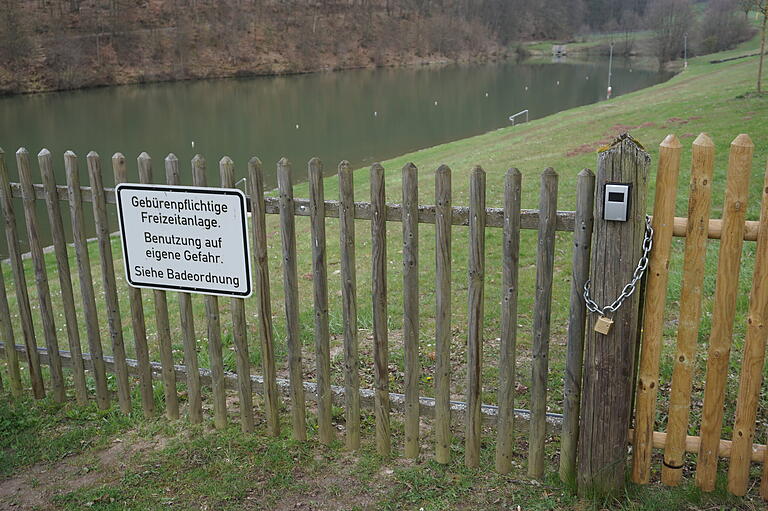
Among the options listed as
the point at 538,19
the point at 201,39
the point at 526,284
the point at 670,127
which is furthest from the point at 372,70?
the point at 526,284

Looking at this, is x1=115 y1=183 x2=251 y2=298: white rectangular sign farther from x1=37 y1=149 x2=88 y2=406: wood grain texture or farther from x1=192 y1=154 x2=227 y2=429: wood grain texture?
x1=37 y1=149 x2=88 y2=406: wood grain texture

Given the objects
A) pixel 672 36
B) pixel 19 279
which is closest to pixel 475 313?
pixel 19 279

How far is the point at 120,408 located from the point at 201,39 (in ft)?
269

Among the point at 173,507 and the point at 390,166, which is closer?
the point at 173,507

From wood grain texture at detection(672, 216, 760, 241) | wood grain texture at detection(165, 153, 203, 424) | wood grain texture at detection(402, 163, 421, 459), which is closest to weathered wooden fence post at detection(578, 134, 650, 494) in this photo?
wood grain texture at detection(672, 216, 760, 241)

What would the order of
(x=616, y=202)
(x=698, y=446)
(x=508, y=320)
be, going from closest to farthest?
(x=616, y=202) < (x=698, y=446) < (x=508, y=320)

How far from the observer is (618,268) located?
3680 millimetres

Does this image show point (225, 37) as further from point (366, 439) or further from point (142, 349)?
point (366, 439)

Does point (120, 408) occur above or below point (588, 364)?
below

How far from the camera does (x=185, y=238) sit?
4.73 m

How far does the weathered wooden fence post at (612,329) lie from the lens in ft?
11.7

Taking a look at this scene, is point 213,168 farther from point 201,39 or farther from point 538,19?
point 538,19

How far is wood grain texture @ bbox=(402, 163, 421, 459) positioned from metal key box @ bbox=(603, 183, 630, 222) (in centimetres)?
97

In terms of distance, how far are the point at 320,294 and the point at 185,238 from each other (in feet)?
3.26
